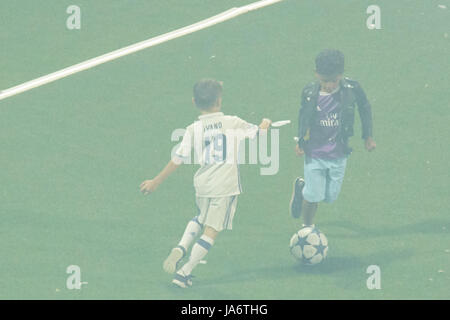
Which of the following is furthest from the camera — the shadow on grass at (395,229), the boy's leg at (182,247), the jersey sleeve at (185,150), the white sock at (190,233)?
the shadow on grass at (395,229)

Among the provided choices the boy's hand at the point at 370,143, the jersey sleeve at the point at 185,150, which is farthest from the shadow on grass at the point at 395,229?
the jersey sleeve at the point at 185,150

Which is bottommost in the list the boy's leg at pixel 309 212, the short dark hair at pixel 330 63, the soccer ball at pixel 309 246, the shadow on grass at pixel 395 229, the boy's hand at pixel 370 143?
the soccer ball at pixel 309 246

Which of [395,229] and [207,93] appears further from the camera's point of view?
[395,229]

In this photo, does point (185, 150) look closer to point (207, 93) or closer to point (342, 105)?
point (207, 93)

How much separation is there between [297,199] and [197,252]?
1.82m

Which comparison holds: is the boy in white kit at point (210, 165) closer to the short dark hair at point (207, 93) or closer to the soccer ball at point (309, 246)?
the short dark hair at point (207, 93)

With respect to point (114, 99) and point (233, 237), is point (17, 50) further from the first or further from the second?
point (233, 237)

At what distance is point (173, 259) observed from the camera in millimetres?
13703

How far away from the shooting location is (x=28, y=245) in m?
14.7

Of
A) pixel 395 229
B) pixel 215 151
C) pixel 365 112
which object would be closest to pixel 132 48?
pixel 395 229

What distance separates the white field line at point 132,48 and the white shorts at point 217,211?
6.00 meters

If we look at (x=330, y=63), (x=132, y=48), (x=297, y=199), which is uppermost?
(x=132, y=48)

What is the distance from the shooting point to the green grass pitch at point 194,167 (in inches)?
558

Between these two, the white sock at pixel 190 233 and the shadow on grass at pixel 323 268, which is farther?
the shadow on grass at pixel 323 268
